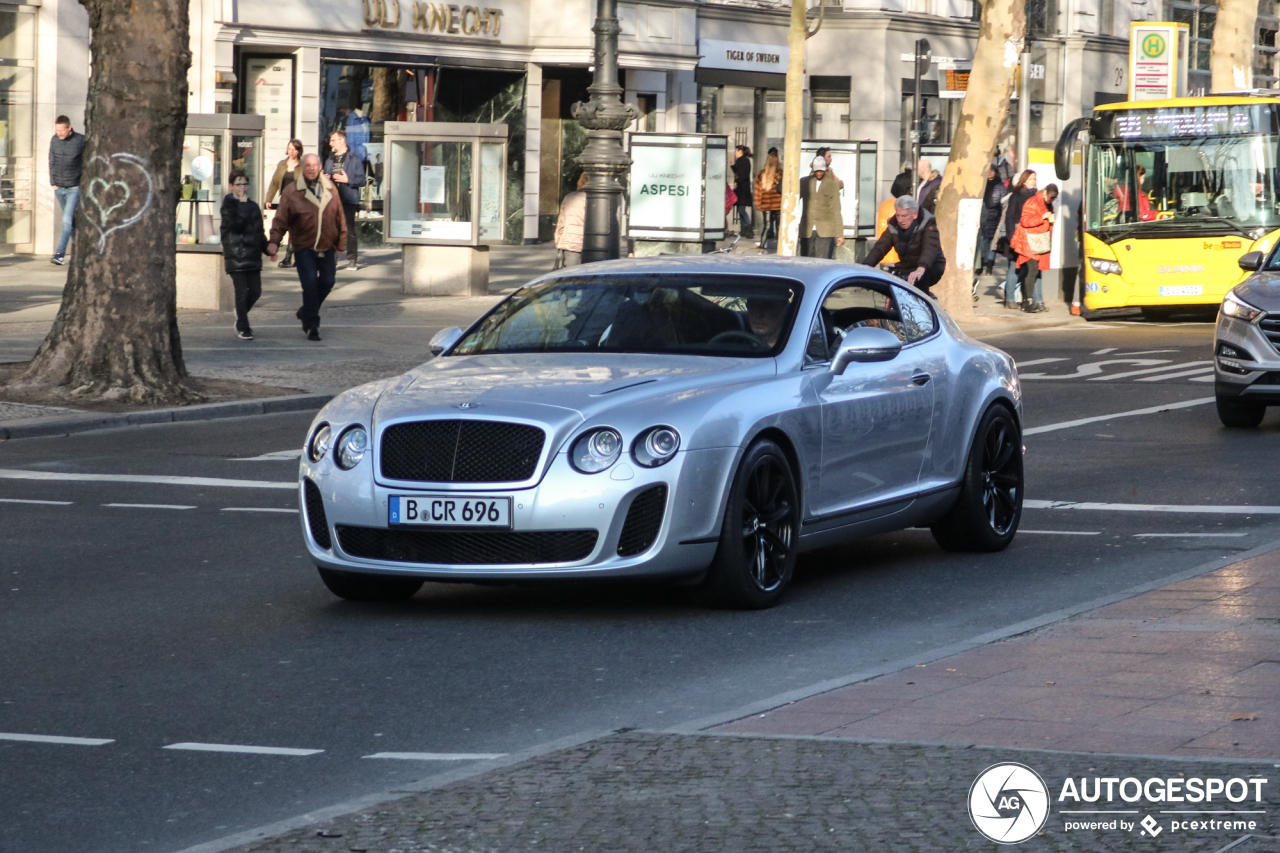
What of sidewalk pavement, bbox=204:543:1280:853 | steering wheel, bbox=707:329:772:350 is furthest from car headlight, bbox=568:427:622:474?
sidewalk pavement, bbox=204:543:1280:853

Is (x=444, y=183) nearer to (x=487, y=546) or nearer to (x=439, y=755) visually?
(x=487, y=546)

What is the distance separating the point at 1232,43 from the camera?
4566 centimetres

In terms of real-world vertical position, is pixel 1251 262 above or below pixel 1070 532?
above

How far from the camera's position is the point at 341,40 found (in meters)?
36.3

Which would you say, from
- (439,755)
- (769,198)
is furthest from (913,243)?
(769,198)

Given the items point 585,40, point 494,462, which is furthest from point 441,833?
point 585,40

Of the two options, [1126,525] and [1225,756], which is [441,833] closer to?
[1225,756]

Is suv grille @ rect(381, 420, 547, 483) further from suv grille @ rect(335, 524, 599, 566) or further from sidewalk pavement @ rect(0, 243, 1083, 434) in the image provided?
sidewalk pavement @ rect(0, 243, 1083, 434)

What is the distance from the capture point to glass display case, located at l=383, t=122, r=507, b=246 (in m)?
28.4

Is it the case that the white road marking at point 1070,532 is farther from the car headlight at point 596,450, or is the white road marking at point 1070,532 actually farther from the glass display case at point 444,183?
the glass display case at point 444,183

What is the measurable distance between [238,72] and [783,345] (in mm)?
27901

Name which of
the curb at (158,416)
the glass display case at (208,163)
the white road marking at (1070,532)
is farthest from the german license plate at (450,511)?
the glass display case at (208,163)

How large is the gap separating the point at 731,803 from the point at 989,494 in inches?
205

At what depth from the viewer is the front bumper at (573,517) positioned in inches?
320
